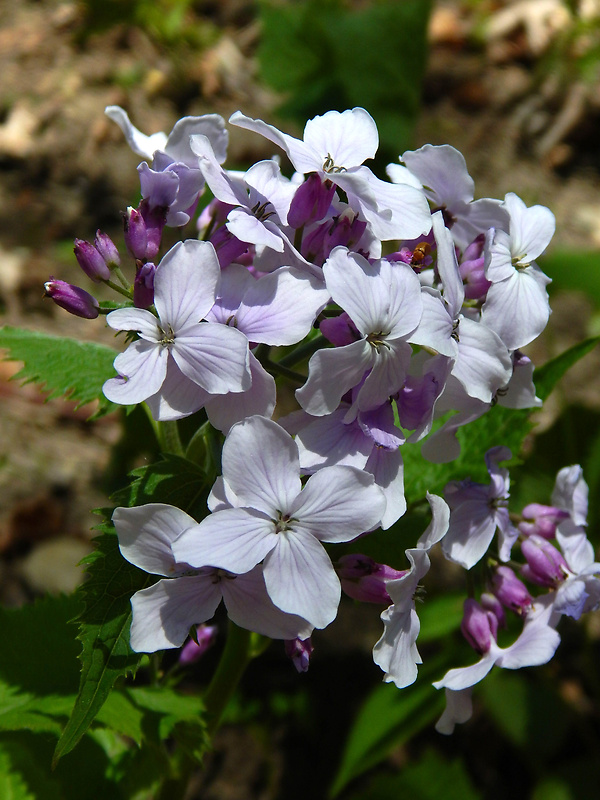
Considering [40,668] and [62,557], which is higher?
[40,668]

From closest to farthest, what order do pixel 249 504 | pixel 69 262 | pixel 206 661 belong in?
pixel 249 504 < pixel 206 661 < pixel 69 262

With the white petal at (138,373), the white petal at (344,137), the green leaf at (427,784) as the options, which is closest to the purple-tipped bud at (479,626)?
the white petal at (138,373)

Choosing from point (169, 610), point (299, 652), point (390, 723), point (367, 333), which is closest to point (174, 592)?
point (169, 610)

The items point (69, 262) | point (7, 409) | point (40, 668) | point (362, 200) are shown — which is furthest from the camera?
point (69, 262)

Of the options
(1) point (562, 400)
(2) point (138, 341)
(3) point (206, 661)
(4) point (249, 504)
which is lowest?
(3) point (206, 661)

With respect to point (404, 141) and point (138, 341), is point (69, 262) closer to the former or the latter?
point (404, 141)

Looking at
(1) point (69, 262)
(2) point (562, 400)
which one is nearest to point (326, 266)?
(2) point (562, 400)

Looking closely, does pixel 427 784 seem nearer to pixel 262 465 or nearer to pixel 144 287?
pixel 262 465
